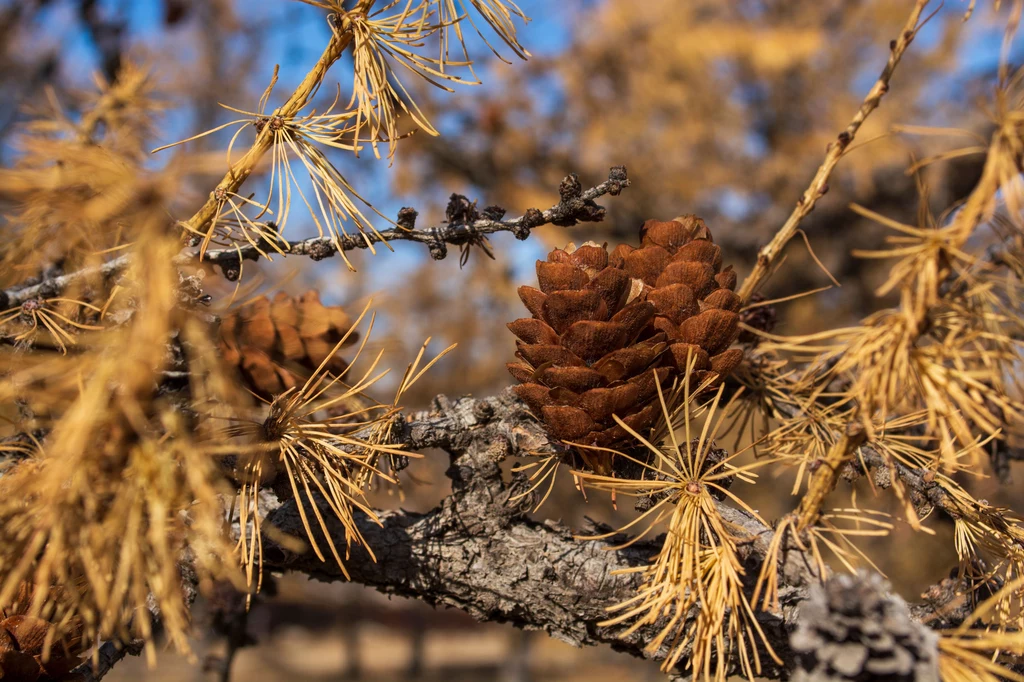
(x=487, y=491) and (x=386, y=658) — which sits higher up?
(x=487, y=491)

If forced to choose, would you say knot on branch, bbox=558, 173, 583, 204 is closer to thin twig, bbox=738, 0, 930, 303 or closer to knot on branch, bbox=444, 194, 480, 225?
knot on branch, bbox=444, 194, 480, 225

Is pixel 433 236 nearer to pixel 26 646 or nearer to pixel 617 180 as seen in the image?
pixel 617 180

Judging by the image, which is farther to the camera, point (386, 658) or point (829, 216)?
point (386, 658)

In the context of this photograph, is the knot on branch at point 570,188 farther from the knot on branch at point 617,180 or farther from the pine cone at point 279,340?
the pine cone at point 279,340

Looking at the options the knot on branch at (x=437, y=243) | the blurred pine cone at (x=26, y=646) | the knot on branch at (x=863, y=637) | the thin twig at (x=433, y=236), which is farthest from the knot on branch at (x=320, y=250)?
the knot on branch at (x=863, y=637)

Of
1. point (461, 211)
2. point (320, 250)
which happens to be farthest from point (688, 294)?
point (320, 250)

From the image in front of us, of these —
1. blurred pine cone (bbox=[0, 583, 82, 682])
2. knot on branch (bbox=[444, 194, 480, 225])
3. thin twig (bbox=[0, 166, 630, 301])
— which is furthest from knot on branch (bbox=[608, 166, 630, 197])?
blurred pine cone (bbox=[0, 583, 82, 682])

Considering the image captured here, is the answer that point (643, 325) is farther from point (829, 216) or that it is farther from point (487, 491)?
point (829, 216)

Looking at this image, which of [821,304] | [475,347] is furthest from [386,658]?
[821,304]

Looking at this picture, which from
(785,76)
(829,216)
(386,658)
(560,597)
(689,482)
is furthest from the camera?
(386,658)
